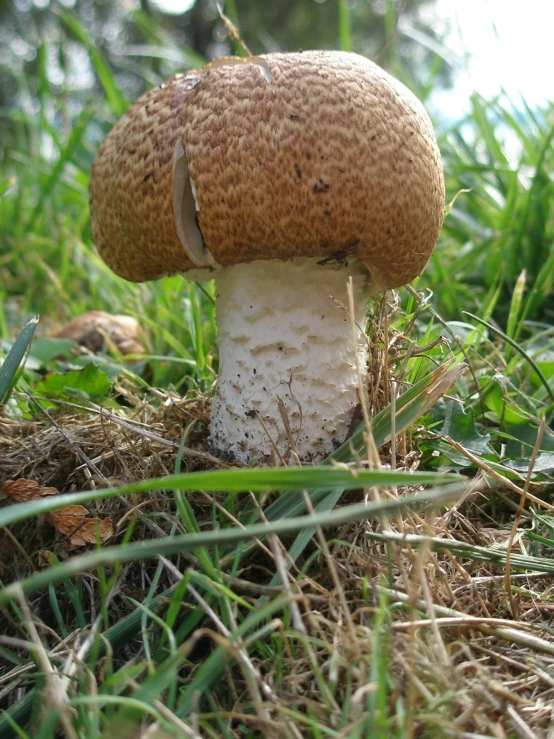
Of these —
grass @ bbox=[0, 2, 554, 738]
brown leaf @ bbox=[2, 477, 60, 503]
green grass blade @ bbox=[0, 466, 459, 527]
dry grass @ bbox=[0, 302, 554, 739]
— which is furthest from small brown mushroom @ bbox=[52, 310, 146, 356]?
green grass blade @ bbox=[0, 466, 459, 527]

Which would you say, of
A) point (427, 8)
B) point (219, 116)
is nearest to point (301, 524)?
point (219, 116)

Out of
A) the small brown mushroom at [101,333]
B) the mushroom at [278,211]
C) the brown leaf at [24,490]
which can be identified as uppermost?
the mushroom at [278,211]

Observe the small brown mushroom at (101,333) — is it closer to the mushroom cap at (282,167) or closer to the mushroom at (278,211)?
the mushroom at (278,211)

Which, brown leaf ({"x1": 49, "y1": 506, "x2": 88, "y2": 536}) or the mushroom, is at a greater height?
the mushroom

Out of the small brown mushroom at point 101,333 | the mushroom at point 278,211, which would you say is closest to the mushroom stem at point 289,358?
the mushroom at point 278,211

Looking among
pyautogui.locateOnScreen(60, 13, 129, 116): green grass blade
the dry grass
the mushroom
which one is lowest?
the dry grass

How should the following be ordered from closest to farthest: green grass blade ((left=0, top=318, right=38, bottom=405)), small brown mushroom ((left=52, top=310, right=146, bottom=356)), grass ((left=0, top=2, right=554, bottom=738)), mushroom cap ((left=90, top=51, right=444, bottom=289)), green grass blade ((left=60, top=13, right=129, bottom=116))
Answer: grass ((left=0, top=2, right=554, bottom=738)) → mushroom cap ((left=90, top=51, right=444, bottom=289)) → green grass blade ((left=0, top=318, right=38, bottom=405)) → small brown mushroom ((left=52, top=310, right=146, bottom=356)) → green grass blade ((left=60, top=13, right=129, bottom=116))

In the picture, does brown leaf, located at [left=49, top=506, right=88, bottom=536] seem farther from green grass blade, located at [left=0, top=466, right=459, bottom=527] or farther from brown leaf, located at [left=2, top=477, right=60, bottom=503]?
green grass blade, located at [left=0, top=466, right=459, bottom=527]
